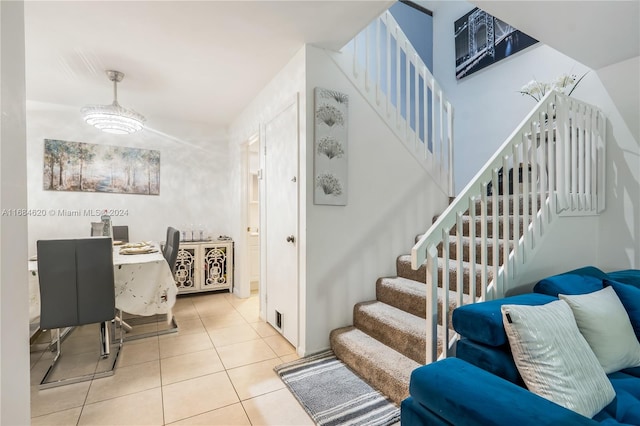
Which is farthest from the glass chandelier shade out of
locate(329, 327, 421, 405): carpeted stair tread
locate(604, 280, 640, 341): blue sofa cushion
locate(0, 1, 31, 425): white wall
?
locate(604, 280, 640, 341): blue sofa cushion

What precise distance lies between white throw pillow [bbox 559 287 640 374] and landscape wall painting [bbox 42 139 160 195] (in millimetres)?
4708

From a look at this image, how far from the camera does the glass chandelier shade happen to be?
8.93ft

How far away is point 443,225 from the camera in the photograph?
1.66 meters

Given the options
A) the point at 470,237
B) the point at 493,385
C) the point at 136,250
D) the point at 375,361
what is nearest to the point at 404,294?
the point at 375,361

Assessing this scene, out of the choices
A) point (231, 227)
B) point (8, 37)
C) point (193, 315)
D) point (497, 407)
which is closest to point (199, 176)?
point (231, 227)

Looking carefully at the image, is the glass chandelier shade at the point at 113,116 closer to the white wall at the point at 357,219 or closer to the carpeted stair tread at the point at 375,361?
the white wall at the point at 357,219

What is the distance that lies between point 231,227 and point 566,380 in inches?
161

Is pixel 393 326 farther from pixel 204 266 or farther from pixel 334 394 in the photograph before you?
pixel 204 266

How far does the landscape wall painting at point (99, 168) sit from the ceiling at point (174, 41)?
2.22ft

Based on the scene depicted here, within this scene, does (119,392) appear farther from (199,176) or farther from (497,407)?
(199,176)

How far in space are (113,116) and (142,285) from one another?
63.6 inches

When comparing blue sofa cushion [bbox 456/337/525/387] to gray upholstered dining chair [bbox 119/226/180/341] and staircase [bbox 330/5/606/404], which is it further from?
gray upholstered dining chair [bbox 119/226/180/341]

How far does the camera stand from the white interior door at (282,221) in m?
2.54

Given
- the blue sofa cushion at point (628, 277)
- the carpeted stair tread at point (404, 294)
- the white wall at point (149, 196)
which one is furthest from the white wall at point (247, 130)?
the blue sofa cushion at point (628, 277)
